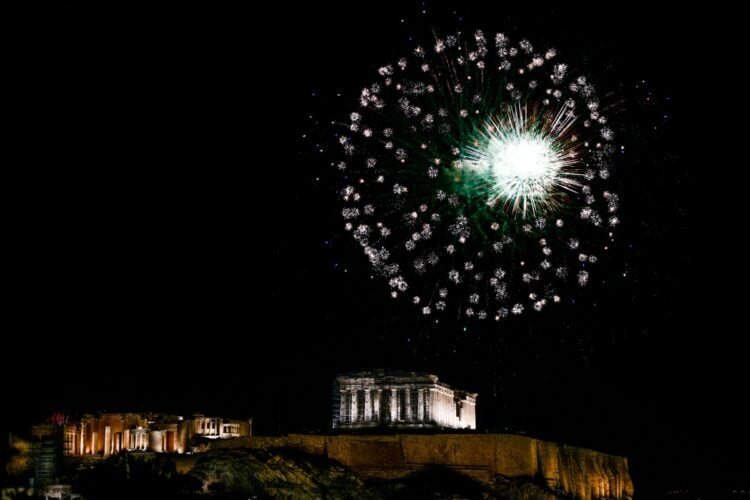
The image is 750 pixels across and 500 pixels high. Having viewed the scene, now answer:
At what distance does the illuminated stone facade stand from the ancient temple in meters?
15.1

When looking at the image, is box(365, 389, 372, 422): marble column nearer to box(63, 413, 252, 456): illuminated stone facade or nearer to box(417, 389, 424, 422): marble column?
box(417, 389, 424, 422): marble column

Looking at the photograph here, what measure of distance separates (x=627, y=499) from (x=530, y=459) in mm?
26145

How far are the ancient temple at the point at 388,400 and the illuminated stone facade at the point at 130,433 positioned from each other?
15.1 m

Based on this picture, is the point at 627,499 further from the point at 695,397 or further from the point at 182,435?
the point at 182,435

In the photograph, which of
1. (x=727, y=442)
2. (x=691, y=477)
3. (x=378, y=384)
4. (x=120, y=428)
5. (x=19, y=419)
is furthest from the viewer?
(x=691, y=477)

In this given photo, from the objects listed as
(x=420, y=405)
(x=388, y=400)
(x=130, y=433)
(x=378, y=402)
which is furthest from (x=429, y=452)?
(x=130, y=433)

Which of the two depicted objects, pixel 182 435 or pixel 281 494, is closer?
pixel 281 494

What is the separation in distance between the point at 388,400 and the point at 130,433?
23499 mm

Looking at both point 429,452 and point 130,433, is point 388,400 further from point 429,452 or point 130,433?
point 130,433

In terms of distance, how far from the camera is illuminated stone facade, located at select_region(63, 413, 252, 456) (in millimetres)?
66000

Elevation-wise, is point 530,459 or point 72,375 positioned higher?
point 72,375

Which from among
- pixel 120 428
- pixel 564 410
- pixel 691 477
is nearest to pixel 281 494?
pixel 120 428

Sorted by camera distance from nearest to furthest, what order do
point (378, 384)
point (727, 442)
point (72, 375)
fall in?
point (72, 375)
point (378, 384)
point (727, 442)

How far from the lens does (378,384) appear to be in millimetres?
82312
